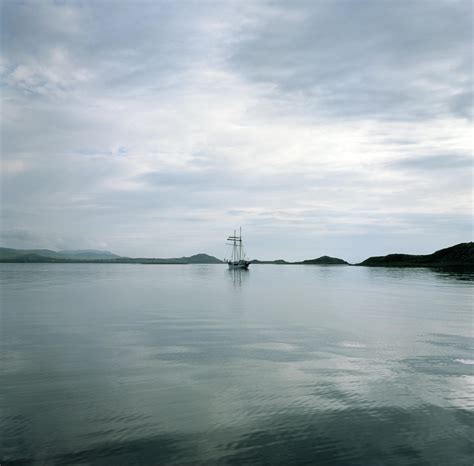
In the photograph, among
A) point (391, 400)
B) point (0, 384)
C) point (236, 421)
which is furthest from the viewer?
point (0, 384)

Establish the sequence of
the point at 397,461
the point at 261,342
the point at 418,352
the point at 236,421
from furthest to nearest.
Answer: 1. the point at 261,342
2. the point at 418,352
3. the point at 236,421
4. the point at 397,461

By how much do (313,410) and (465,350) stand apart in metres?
13.0

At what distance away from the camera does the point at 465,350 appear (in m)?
19.8

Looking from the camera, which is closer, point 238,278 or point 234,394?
point 234,394

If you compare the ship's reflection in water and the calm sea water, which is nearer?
the calm sea water

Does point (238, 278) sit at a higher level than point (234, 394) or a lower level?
higher

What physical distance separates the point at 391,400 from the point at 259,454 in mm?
5922

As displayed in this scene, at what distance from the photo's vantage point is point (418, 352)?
63.9ft

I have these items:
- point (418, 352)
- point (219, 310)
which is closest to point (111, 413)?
point (418, 352)

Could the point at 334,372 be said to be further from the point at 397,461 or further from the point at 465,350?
the point at 465,350

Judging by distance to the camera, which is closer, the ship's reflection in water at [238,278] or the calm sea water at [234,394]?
the calm sea water at [234,394]

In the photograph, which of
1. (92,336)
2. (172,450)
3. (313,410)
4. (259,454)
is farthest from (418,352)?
(92,336)

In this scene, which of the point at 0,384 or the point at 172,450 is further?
the point at 0,384

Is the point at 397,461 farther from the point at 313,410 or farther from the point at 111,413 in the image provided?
the point at 111,413
